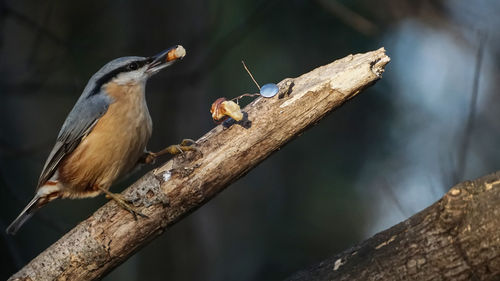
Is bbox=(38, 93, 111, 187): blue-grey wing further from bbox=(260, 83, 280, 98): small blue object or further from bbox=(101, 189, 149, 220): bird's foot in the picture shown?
bbox=(260, 83, 280, 98): small blue object

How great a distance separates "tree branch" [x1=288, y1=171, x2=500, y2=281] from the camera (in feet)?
6.93

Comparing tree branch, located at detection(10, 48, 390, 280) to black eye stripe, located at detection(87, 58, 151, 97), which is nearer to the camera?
tree branch, located at detection(10, 48, 390, 280)

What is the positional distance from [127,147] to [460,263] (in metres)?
1.84

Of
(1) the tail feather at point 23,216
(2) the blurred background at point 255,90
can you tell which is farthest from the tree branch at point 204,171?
→ (2) the blurred background at point 255,90

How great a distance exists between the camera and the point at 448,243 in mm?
2162

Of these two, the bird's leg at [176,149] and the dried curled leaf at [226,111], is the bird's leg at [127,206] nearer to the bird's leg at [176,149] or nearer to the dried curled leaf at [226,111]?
the bird's leg at [176,149]

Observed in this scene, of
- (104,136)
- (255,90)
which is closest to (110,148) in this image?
(104,136)

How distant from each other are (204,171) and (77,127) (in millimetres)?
1031

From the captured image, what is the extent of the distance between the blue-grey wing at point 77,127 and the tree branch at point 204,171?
65cm

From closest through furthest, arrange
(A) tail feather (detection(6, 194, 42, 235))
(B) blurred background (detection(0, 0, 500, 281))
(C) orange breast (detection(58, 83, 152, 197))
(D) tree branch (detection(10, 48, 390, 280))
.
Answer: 1. (D) tree branch (detection(10, 48, 390, 280))
2. (C) orange breast (detection(58, 83, 152, 197))
3. (A) tail feather (detection(6, 194, 42, 235))
4. (B) blurred background (detection(0, 0, 500, 281))

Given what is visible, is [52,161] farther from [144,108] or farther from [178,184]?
[178,184]

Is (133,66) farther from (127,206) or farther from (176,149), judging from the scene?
(127,206)

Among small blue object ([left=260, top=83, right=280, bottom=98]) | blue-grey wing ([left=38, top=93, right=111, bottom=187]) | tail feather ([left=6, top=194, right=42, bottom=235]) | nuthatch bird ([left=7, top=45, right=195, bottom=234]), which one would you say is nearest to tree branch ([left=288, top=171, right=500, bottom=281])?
small blue object ([left=260, top=83, right=280, bottom=98])

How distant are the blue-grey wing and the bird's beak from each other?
1.02 feet
